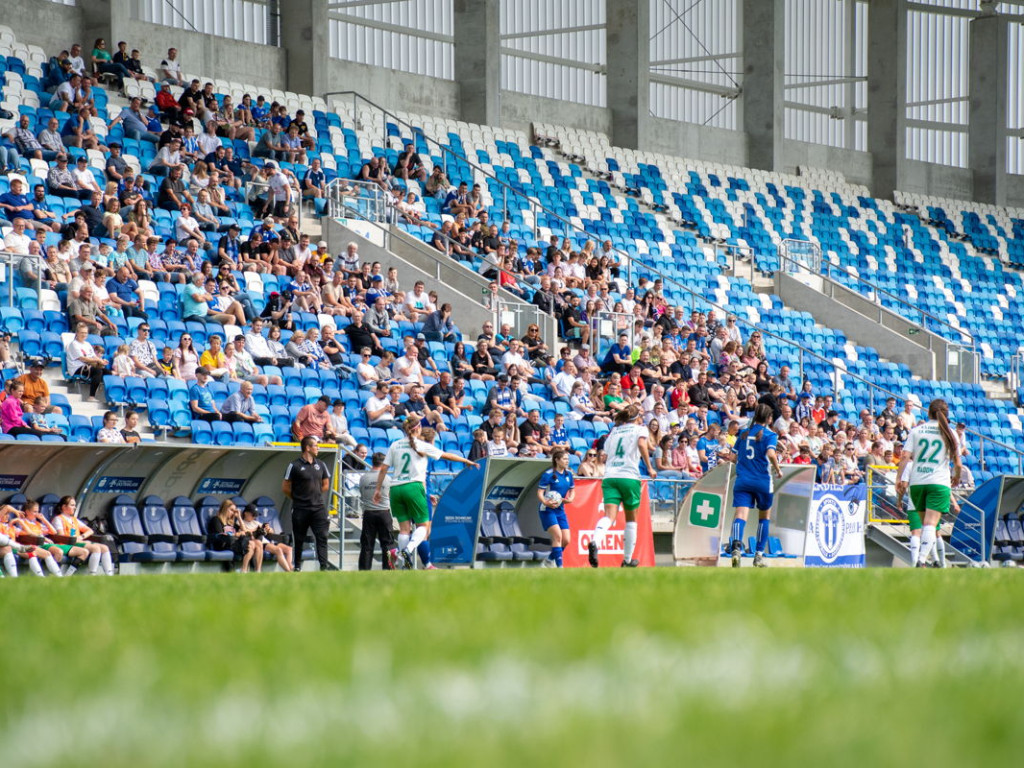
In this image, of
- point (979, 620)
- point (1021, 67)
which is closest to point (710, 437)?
point (979, 620)

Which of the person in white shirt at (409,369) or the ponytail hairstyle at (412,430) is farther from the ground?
the person in white shirt at (409,369)

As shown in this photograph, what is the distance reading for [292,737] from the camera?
11.3ft

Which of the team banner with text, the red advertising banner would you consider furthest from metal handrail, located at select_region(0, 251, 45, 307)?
the team banner with text

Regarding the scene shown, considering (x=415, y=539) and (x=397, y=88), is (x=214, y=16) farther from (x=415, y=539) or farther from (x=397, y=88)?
(x=415, y=539)

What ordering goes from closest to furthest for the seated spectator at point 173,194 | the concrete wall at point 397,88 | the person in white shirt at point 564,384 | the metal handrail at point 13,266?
the metal handrail at point 13,266, the seated spectator at point 173,194, the person in white shirt at point 564,384, the concrete wall at point 397,88

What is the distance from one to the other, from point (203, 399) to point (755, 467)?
291 inches

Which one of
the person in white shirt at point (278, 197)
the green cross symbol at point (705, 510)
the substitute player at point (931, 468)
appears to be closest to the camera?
the substitute player at point (931, 468)

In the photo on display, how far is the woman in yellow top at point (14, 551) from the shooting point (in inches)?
561

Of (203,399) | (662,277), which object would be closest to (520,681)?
(203,399)

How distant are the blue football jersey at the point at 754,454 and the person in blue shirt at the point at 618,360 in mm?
10065

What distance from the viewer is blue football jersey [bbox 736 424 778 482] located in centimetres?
1522

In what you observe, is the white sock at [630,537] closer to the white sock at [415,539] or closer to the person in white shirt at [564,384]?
the white sock at [415,539]

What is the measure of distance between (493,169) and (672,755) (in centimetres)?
3163

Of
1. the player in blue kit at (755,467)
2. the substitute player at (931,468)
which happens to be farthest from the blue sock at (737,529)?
the substitute player at (931,468)
